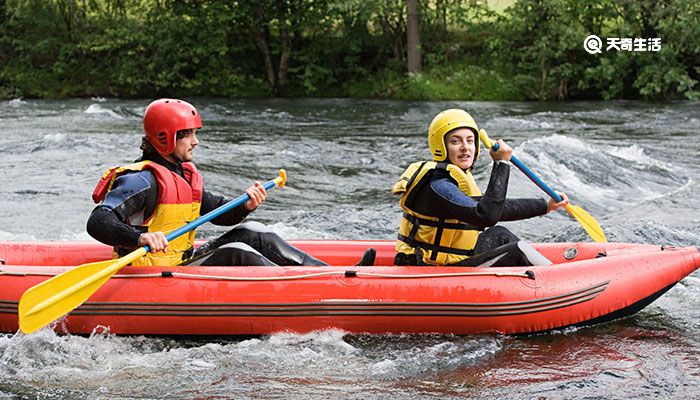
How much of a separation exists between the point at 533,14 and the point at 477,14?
2.03 m

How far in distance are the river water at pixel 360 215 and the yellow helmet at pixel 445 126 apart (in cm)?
98

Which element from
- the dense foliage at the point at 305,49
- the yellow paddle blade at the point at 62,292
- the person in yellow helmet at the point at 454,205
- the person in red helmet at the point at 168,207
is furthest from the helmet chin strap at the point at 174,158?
the dense foliage at the point at 305,49

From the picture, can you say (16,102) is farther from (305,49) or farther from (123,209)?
(123,209)

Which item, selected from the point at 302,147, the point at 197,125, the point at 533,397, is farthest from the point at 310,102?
the point at 533,397

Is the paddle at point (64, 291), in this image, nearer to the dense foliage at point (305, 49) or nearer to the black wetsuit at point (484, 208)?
the black wetsuit at point (484, 208)

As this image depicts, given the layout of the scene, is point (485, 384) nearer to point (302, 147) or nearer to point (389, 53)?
point (302, 147)

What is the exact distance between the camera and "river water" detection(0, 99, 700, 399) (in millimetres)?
4352

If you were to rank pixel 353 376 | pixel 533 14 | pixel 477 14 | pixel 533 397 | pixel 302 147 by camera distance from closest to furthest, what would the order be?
pixel 533 397
pixel 353 376
pixel 302 147
pixel 533 14
pixel 477 14

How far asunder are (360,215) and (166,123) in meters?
3.37

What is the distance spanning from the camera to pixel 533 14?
17.8m

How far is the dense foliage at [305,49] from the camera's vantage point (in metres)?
17.8

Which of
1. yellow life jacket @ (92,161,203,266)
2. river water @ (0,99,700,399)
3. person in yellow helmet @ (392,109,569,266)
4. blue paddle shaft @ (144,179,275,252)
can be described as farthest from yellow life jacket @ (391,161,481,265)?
yellow life jacket @ (92,161,203,266)

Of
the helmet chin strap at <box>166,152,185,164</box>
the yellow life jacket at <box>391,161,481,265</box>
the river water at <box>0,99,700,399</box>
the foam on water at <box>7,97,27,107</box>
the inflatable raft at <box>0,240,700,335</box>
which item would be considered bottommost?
the river water at <box>0,99,700,399</box>

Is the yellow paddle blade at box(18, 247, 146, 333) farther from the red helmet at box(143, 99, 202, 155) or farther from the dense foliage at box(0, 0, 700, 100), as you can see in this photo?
Result: the dense foliage at box(0, 0, 700, 100)
